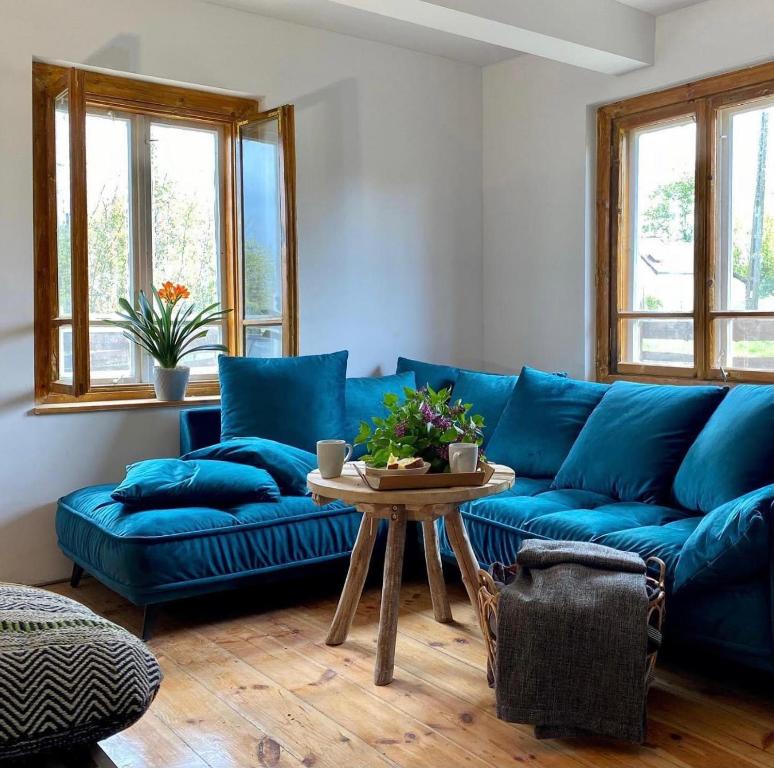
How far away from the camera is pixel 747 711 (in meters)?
2.45

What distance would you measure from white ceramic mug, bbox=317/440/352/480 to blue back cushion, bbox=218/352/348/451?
1.09m

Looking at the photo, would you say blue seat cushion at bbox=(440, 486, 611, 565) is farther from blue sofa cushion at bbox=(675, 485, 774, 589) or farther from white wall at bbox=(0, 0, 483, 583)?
white wall at bbox=(0, 0, 483, 583)

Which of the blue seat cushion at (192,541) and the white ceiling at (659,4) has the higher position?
the white ceiling at (659,4)

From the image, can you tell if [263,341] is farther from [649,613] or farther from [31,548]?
[649,613]

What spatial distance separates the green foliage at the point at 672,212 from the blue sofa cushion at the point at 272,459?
6.78 ft

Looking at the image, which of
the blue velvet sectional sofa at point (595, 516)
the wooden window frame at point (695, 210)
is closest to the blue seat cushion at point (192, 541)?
the blue velvet sectional sofa at point (595, 516)

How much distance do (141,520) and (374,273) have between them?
211cm

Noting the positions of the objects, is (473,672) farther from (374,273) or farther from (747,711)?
(374,273)

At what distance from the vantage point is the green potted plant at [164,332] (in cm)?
397

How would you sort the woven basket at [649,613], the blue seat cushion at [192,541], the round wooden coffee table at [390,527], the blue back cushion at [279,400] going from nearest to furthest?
the woven basket at [649,613] < the round wooden coffee table at [390,527] < the blue seat cushion at [192,541] < the blue back cushion at [279,400]

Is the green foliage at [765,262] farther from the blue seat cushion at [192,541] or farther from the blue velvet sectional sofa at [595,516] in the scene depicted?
the blue seat cushion at [192,541]

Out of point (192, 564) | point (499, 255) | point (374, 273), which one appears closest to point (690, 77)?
point (499, 255)

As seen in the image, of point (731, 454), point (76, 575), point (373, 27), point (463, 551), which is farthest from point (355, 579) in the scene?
point (373, 27)

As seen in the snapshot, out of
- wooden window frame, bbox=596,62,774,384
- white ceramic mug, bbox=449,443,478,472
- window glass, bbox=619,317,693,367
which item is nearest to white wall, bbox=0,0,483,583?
wooden window frame, bbox=596,62,774,384
